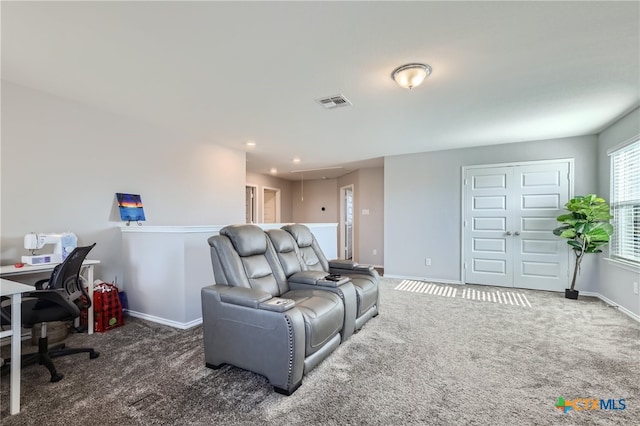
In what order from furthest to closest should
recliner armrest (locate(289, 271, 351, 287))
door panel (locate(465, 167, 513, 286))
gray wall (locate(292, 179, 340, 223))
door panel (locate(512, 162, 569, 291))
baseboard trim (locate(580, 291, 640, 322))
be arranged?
1. gray wall (locate(292, 179, 340, 223))
2. door panel (locate(465, 167, 513, 286))
3. door panel (locate(512, 162, 569, 291))
4. baseboard trim (locate(580, 291, 640, 322))
5. recliner armrest (locate(289, 271, 351, 287))

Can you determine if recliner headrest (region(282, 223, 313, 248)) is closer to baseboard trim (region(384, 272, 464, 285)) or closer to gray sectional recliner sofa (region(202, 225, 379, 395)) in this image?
gray sectional recliner sofa (region(202, 225, 379, 395))

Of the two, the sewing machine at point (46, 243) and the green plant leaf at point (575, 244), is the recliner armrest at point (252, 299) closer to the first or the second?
the sewing machine at point (46, 243)

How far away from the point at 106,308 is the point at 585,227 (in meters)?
6.01

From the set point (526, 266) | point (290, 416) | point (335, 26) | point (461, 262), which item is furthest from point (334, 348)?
point (526, 266)

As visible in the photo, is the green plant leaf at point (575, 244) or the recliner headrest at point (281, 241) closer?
the recliner headrest at point (281, 241)

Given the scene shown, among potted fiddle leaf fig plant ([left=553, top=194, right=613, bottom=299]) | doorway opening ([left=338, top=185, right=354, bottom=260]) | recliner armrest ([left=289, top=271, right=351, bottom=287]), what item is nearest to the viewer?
recliner armrest ([left=289, top=271, right=351, bottom=287])

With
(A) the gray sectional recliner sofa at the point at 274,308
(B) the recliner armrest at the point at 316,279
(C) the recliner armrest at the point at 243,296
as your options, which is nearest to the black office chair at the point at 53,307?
(A) the gray sectional recliner sofa at the point at 274,308

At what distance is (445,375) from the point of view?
6.90ft

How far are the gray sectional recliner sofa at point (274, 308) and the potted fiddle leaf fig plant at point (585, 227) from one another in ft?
10.2

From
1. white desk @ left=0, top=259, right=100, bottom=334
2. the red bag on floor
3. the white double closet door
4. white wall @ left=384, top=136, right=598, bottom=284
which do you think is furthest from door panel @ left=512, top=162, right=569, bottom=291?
white desk @ left=0, top=259, right=100, bottom=334

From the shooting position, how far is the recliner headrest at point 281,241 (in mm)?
2975

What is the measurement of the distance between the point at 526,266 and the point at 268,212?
6.54 m

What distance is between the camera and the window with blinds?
11.0ft

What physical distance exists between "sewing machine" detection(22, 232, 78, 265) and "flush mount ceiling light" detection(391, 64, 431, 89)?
11.4 feet
